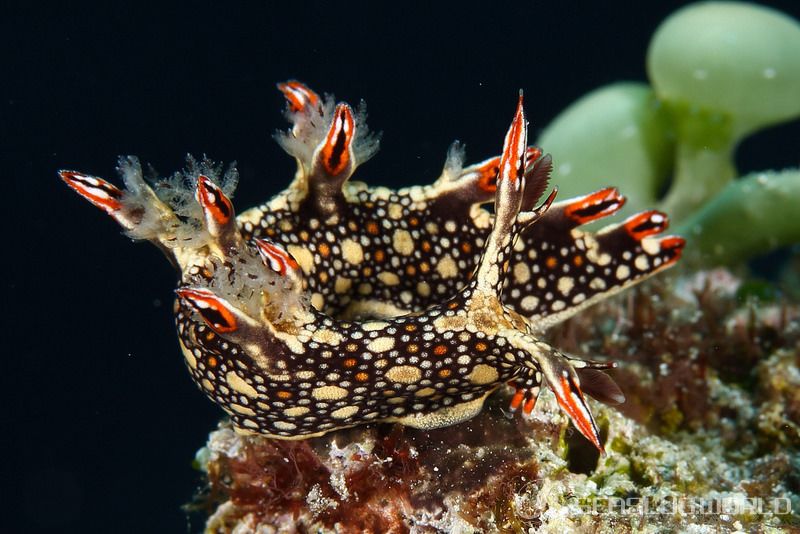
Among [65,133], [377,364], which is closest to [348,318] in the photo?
[377,364]

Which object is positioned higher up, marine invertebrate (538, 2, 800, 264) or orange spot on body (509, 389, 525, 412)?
marine invertebrate (538, 2, 800, 264)

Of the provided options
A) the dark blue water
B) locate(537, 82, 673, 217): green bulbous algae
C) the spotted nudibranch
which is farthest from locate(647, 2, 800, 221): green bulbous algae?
the spotted nudibranch

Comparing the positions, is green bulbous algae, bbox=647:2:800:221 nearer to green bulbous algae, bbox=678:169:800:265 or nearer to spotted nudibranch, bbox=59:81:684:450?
green bulbous algae, bbox=678:169:800:265

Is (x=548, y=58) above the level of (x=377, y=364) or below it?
above

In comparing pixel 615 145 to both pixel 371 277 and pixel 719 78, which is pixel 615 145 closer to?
pixel 719 78

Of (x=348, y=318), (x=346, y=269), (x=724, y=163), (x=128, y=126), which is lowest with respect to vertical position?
(x=348, y=318)

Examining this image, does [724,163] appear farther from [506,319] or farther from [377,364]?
[377,364]
